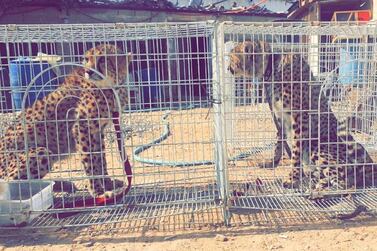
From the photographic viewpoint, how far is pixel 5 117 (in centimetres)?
595

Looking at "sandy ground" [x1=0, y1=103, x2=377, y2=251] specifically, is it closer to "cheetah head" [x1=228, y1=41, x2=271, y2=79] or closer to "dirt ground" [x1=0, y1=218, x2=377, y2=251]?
"dirt ground" [x1=0, y1=218, x2=377, y2=251]

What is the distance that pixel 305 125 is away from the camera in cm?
468

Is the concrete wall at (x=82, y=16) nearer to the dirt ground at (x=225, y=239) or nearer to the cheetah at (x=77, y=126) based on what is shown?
the cheetah at (x=77, y=126)

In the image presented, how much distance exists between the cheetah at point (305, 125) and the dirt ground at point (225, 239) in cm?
71

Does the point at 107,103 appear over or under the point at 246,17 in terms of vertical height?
under

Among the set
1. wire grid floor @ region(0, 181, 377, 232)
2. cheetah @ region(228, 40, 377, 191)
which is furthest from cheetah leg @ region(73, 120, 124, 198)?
cheetah @ region(228, 40, 377, 191)

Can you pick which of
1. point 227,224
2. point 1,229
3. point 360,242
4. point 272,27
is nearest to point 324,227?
point 360,242

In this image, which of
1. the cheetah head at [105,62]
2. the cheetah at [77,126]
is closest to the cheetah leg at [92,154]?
the cheetah at [77,126]

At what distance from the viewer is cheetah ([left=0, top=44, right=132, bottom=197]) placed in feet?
13.9

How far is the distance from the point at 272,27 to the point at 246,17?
11833 mm

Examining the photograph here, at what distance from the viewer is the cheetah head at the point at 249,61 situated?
457 centimetres

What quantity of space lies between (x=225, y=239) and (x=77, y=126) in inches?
76.7

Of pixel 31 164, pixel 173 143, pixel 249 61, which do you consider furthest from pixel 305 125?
pixel 31 164

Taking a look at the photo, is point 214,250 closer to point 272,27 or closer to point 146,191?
point 146,191
